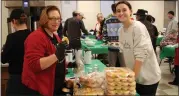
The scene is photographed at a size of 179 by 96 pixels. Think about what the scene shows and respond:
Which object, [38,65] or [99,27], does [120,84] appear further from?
[99,27]

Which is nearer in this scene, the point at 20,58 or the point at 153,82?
the point at 153,82

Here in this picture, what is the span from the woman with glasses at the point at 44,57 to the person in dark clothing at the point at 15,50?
19.6 inches

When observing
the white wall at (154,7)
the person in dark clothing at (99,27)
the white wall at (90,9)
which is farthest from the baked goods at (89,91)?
the white wall at (154,7)

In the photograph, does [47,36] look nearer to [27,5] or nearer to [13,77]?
[13,77]

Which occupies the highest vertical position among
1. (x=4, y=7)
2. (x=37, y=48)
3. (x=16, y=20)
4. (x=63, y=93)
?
(x=4, y=7)

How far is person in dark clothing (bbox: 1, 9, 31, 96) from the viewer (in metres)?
2.16

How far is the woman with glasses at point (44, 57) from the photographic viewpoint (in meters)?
1.55

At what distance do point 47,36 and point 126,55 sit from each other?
2.15 feet

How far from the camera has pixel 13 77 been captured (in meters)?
2.19

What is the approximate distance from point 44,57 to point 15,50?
73 centimetres

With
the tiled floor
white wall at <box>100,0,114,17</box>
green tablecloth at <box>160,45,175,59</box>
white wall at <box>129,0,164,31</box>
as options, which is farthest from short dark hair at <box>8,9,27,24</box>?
white wall at <box>129,0,164,31</box>

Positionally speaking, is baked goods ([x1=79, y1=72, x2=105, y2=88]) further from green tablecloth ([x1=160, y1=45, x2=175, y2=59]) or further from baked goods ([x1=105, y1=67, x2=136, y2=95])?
green tablecloth ([x1=160, y1=45, x2=175, y2=59])

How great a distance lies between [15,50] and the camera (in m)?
2.21

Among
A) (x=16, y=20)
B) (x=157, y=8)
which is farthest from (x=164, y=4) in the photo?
(x=16, y=20)
